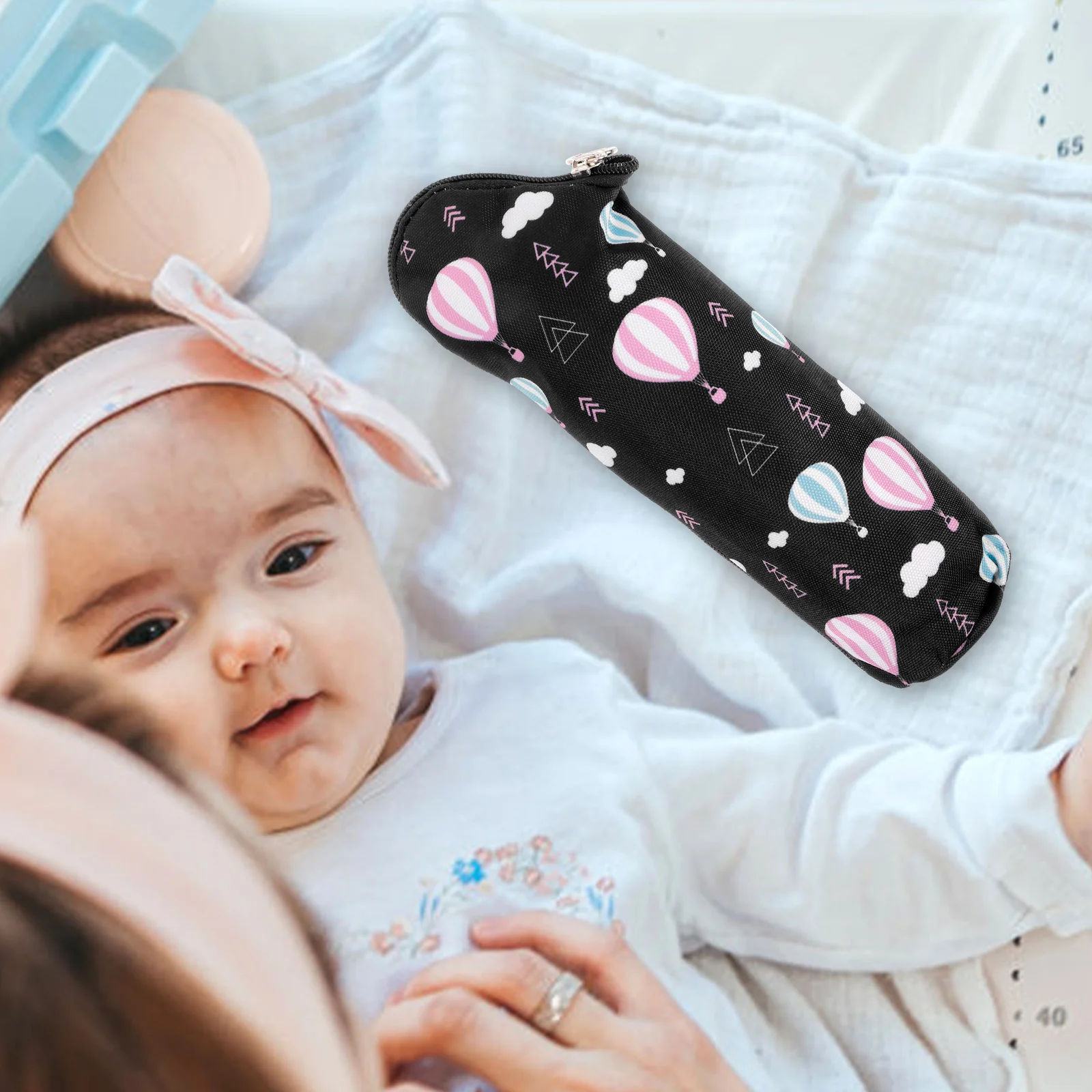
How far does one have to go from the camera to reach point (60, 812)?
482 mm

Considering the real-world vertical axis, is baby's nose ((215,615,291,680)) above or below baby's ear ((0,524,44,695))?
below

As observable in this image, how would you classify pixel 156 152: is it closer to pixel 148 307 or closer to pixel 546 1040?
pixel 148 307

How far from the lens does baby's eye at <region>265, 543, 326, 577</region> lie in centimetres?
67

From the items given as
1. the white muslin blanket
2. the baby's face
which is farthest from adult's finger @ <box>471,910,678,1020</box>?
the white muslin blanket

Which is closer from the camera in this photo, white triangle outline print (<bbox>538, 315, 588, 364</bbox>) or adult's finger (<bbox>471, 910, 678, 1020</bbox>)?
adult's finger (<bbox>471, 910, 678, 1020</bbox>)

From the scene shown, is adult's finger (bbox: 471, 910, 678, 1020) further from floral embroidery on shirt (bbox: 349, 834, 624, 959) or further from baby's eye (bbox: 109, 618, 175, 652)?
baby's eye (bbox: 109, 618, 175, 652)

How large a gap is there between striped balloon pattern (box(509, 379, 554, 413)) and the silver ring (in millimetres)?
345

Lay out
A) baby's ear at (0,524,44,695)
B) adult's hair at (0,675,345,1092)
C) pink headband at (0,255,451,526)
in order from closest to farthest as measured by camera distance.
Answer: adult's hair at (0,675,345,1092) → baby's ear at (0,524,44,695) → pink headband at (0,255,451,526)

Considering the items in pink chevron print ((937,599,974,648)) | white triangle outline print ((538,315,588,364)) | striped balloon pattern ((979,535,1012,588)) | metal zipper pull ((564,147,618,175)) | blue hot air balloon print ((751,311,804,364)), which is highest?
metal zipper pull ((564,147,618,175))

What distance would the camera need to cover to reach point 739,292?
842 millimetres

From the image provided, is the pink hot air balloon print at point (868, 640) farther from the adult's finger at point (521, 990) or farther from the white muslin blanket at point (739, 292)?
the adult's finger at point (521, 990)

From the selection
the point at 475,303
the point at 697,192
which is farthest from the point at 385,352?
the point at 697,192

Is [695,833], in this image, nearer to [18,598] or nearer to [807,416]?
[807,416]

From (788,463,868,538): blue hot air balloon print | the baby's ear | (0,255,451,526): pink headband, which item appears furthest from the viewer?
(788,463,868,538): blue hot air balloon print
